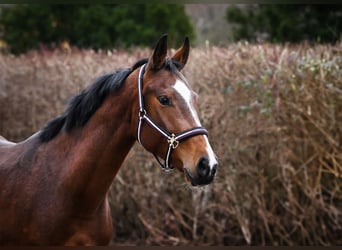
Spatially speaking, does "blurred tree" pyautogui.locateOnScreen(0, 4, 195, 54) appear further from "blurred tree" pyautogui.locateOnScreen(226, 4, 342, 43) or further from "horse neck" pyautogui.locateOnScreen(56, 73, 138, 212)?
"horse neck" pyautogui.locateOnScreen(56, 73, 138, 212)

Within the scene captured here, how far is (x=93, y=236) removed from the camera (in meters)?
3.48

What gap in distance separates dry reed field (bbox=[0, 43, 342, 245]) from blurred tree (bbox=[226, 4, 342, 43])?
361cm

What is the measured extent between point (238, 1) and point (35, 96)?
12.4ft

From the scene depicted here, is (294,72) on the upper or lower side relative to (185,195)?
upper

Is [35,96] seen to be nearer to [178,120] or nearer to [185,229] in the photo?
[185,229]

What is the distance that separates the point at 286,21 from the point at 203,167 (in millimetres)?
8066

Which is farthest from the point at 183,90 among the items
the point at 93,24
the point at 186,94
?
the point at 93,24

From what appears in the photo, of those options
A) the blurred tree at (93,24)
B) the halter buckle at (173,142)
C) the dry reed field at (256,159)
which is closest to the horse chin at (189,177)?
the halter buckle at (173,142)

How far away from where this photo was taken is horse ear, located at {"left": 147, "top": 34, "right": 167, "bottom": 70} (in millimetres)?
3316

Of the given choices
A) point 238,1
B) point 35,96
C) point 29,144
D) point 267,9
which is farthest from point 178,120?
point 267,9

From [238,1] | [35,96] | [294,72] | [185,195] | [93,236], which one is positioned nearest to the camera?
[93,236]

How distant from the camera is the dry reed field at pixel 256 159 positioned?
6.12 metres

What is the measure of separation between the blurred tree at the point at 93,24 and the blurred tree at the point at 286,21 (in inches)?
45.8

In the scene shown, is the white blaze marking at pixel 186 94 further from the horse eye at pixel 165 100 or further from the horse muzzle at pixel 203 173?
the horse muzzle at pixel 203 173
